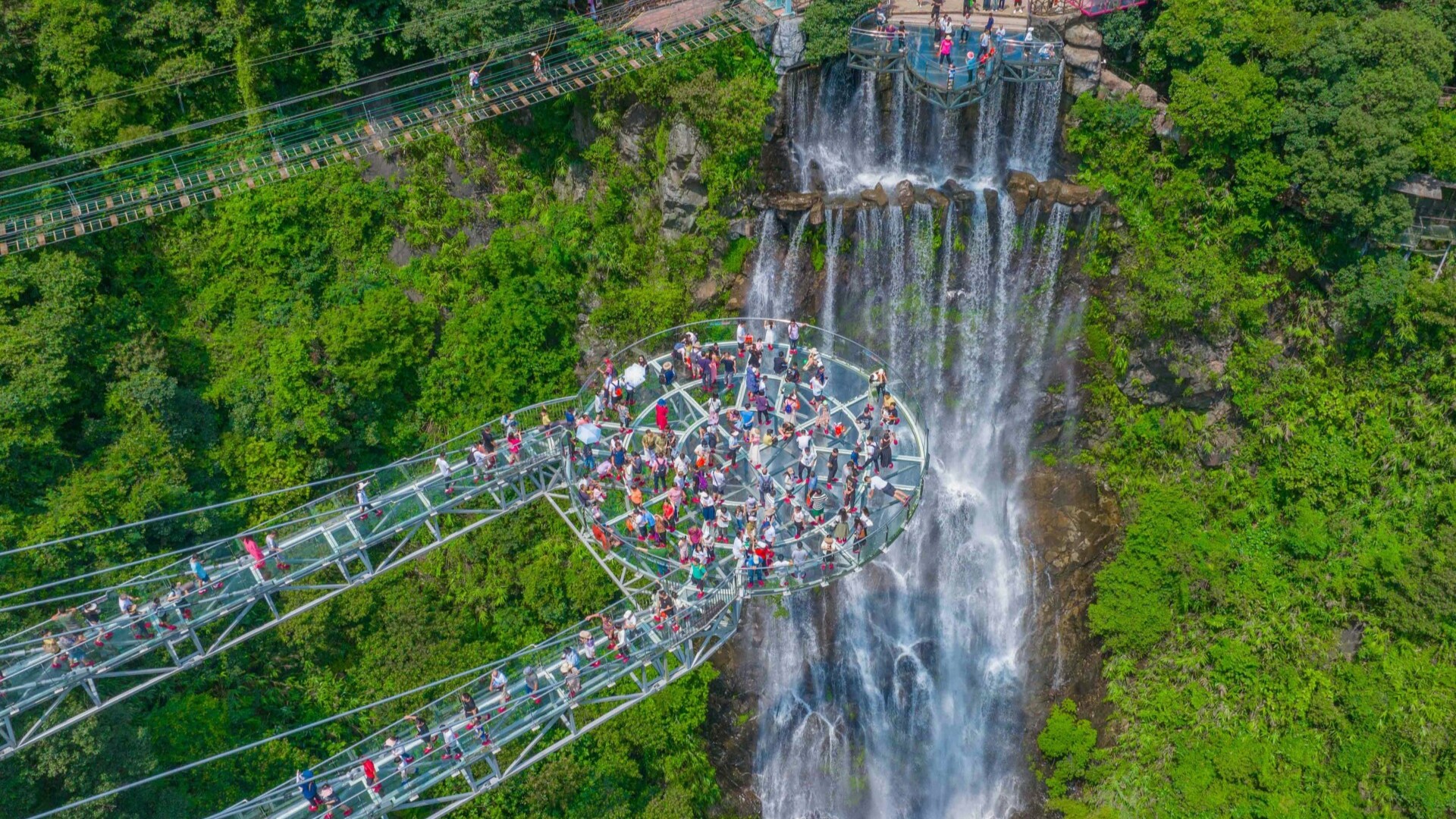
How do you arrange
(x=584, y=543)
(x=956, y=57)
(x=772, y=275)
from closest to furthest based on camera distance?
(x=584, y=543) < (x=956, y=57) < (x=772, y=275)

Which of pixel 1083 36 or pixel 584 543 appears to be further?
pixel 1083 36

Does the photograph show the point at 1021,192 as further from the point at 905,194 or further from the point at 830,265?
the point at 830,265

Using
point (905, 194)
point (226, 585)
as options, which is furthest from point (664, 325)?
point (226, 585)

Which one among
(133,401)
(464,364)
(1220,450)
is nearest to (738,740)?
(464,364)

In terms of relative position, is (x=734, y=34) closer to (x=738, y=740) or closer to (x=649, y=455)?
(x=649, y=455)

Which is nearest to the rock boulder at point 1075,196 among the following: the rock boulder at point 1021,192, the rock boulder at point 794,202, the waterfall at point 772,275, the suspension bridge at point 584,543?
the rock boulder at point 1021,192

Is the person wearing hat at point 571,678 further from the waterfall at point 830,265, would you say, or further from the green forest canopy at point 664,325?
the waterfall at point 830,265

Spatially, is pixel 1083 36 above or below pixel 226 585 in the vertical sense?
above
